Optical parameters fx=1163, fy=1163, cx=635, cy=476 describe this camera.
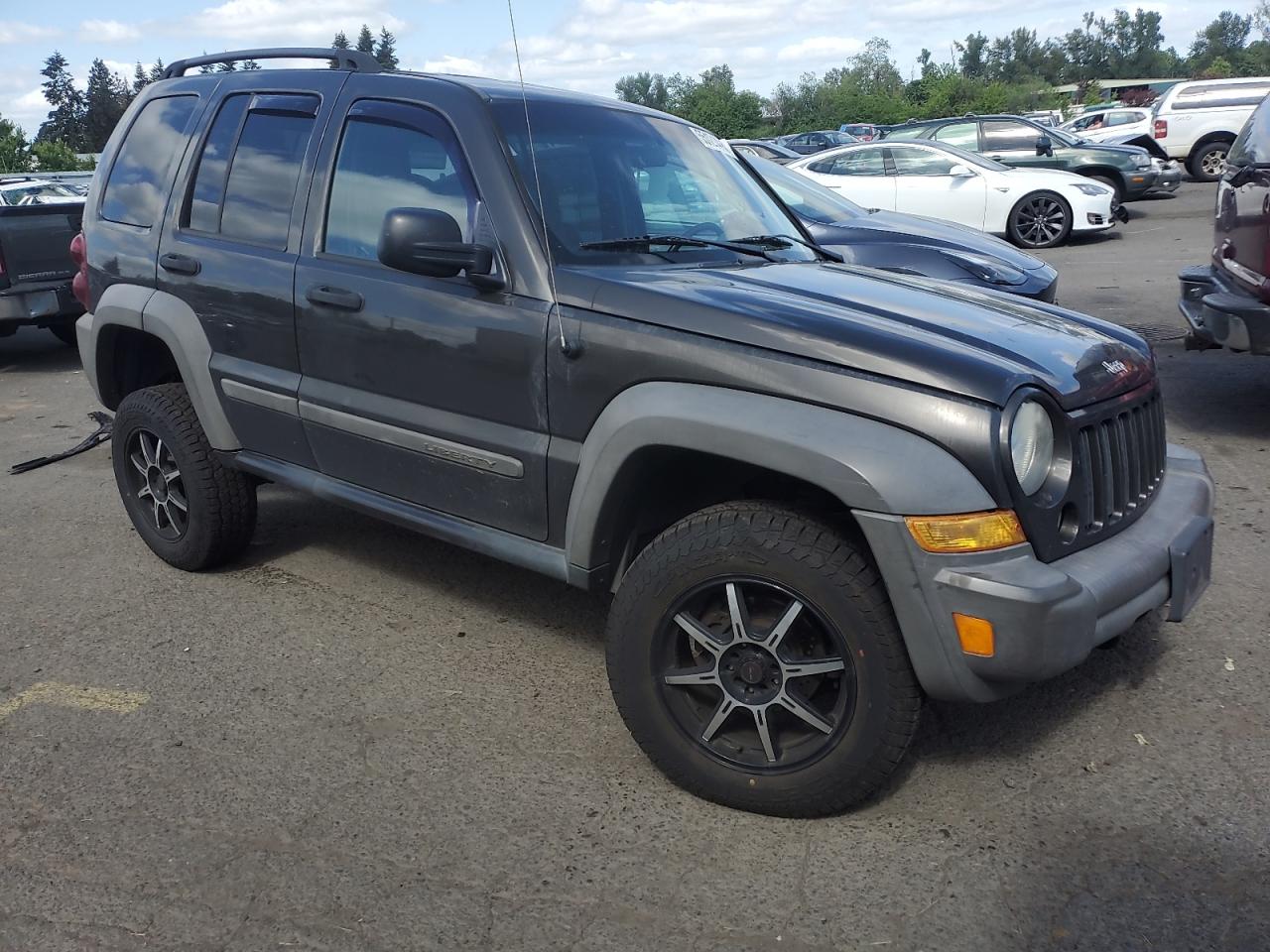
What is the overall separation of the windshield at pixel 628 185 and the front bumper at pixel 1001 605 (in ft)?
4.41

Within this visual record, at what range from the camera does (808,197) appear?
28.3ft

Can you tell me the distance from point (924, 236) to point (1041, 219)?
7.65 metres

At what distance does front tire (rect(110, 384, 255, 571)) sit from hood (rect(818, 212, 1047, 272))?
177 inches

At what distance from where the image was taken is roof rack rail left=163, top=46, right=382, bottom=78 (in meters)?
4.09

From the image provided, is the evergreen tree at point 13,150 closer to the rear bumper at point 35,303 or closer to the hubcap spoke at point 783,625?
the rear bumper at point 35,303

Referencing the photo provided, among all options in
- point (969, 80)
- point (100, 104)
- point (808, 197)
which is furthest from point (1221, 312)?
point (100, 104)

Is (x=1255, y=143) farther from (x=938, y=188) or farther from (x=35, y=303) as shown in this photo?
(x=35, y=303)

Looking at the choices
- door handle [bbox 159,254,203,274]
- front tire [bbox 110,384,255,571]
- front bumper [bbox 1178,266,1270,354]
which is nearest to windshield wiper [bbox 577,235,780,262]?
door handle [bbox 159,254,203,274]

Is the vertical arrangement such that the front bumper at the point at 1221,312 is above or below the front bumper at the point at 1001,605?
above

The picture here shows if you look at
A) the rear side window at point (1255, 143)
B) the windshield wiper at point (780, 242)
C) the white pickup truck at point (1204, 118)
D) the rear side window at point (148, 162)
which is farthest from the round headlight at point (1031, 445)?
the white pickup truck at point (1204, 118)

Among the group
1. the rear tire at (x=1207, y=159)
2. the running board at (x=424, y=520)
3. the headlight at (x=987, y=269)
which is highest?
the rear tire at (x=1207, y=159)

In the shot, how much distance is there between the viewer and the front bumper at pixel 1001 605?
2621mm

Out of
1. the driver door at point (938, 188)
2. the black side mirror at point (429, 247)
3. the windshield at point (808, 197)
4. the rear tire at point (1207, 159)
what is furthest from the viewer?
the rear tire at point (1207, 159)

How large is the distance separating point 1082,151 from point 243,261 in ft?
55.8
